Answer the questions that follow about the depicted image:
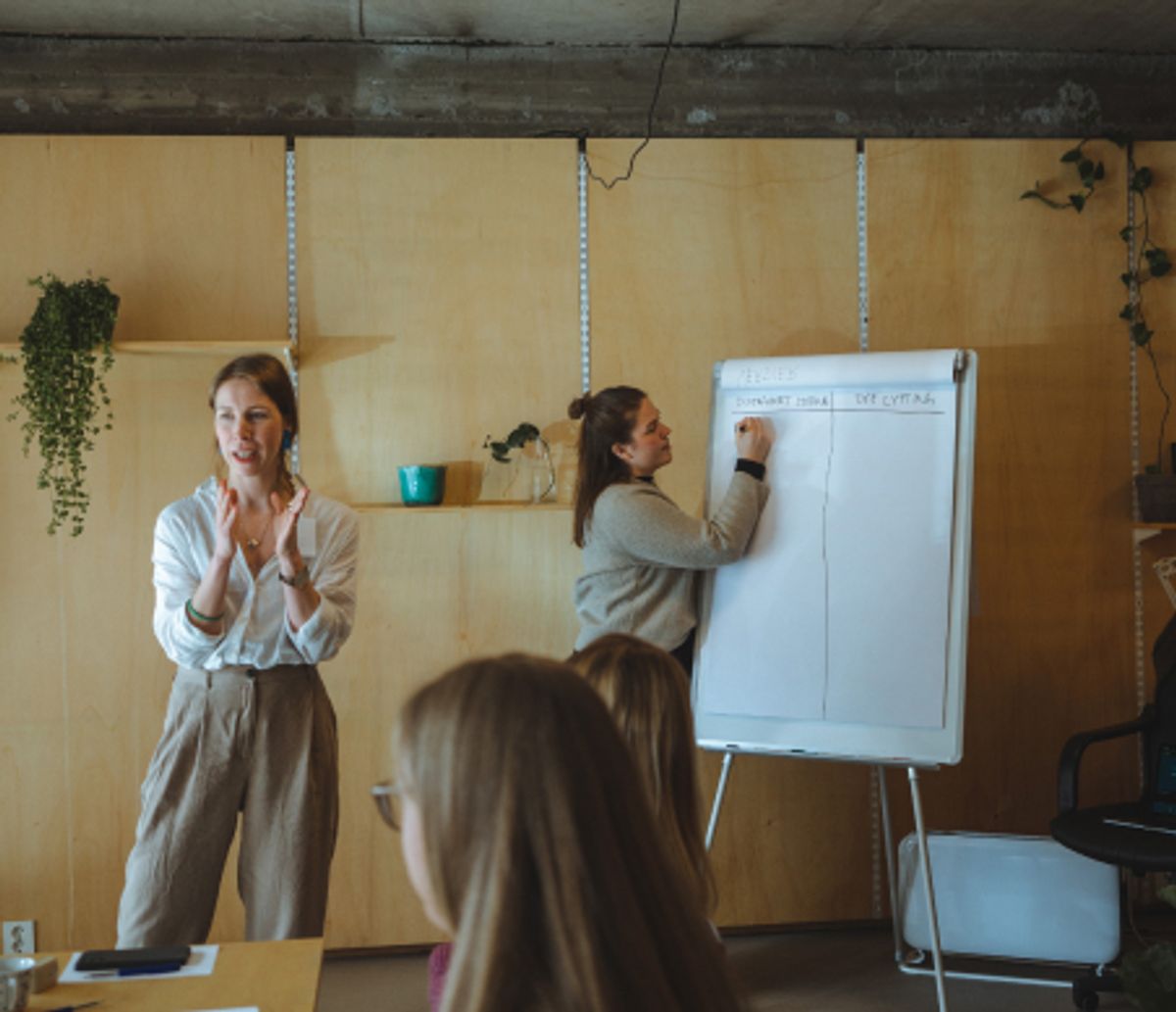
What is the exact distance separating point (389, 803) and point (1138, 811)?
115 inches

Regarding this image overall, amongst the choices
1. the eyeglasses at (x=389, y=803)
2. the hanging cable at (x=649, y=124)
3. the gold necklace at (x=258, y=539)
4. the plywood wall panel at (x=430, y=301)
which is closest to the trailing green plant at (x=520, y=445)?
the plywood wall panel at (x=430, y=301)

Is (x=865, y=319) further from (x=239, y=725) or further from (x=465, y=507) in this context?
(x=239, y=725)

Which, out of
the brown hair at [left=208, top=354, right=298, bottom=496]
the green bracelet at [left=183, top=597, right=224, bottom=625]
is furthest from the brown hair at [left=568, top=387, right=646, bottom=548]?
the green bracelet at [left=183, top=597, right=224, bottom=625]

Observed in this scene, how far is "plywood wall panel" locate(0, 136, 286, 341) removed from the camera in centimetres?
369

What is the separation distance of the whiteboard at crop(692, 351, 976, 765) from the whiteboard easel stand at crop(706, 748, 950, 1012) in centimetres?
11

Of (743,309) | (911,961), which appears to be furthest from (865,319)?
(911,961)

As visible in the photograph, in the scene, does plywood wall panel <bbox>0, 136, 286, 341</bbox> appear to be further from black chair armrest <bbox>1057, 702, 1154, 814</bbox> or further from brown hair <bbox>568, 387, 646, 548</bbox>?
black chair armrest <bbox>1057, 702, 1154, 814</bbox>

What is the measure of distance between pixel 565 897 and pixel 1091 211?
3.67m

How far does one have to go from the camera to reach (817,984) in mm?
3486

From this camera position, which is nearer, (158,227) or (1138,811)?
(1138,811)

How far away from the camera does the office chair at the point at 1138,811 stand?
124 inches

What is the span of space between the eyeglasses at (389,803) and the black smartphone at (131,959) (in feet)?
3.10

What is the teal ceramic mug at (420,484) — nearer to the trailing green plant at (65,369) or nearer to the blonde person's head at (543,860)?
the trailing green plant at (65,369)

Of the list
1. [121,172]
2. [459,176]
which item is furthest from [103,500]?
[459,176]
